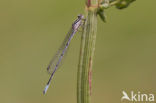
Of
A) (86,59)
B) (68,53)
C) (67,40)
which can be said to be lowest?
(86,59)

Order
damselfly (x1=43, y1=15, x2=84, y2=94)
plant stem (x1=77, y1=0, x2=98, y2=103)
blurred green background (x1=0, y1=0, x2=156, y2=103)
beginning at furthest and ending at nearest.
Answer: blurred green background (x1=0, y1=0, x2=156, y2=103) → damselfly (x1=43, y1=15, x2=84, y2=94) → plant stem (x1=77, y1=0, x2=98, y2=103)

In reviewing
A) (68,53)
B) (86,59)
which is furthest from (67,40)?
(68,53)

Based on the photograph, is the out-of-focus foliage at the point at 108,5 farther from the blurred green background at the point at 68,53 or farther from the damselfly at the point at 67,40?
the blurred green background at the point at 68,53

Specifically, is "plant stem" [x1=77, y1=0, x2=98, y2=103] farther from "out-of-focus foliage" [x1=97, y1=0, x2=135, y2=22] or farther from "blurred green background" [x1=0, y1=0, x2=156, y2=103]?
"blurred green background" [x1=0, y1=0, x2=156, y2=103]

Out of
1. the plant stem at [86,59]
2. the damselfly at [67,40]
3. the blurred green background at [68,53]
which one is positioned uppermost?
the blurred green background at [68,53]

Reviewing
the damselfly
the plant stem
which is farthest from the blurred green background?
the plant stem

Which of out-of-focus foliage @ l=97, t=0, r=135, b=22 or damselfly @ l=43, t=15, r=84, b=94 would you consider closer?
out-of-focus foliage @ l=97, t=0, r=135, b=22

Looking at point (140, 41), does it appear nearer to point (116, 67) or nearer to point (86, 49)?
point (116, 67)

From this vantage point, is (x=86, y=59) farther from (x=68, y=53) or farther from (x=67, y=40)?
(x=68, y=53)

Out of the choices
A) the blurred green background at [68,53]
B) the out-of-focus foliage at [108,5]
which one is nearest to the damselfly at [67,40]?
the out-of-focus foliage at [108,5]
